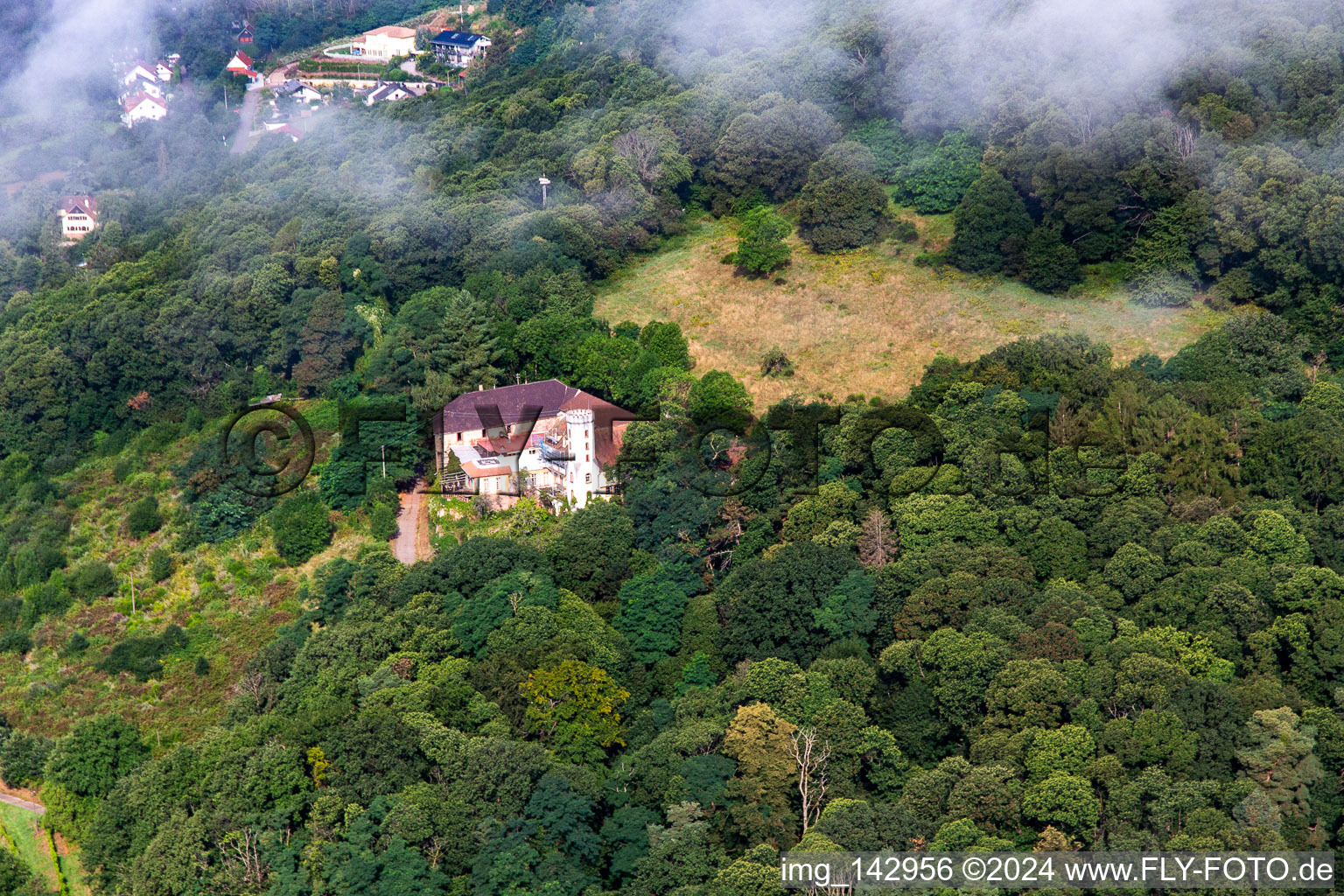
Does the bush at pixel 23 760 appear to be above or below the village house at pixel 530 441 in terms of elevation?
below

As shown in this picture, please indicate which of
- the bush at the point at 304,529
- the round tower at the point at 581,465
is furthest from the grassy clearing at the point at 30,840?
the round tower at the point at 581,465

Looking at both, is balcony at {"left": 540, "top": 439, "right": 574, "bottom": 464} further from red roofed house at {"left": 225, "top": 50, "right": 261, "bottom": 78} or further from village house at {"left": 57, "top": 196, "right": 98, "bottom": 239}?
red roofed house at {"left": 225, "top": 50, "right": 261, "bottom": 78}

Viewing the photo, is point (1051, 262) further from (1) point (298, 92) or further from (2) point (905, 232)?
(1) point (298, 92)

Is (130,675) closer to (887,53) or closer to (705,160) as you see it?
(705,160)

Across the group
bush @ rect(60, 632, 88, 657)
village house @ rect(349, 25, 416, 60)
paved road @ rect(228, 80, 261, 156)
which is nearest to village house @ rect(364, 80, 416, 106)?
village house @ rect(349, 25, 416, 60)

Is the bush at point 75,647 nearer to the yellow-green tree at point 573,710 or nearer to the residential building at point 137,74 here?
the yellow-green tree at point 573,710

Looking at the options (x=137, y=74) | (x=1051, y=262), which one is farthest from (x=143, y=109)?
(x=1051, y=262)

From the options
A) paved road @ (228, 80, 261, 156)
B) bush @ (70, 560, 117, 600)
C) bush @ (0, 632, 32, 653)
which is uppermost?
paved road @ (228, 80, 261, 156)
